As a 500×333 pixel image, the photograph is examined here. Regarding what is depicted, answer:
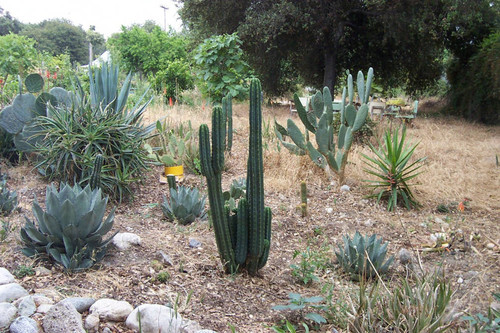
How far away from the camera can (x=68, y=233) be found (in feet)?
8.65

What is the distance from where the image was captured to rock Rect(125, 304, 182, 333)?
6.81 feet

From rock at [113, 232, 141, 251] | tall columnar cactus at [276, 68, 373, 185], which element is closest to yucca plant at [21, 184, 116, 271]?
rock at [113, 232, 141, 251]

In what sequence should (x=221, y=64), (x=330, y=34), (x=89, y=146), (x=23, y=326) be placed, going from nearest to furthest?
1. (x=23, y=326)
2. (x=89, y=146)
3. (x=221, y=64)
4. (x=330, y=34)

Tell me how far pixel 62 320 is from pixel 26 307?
0.24 m

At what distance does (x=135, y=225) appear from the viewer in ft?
12.3

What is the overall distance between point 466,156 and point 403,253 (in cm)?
434

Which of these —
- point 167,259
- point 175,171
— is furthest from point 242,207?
point 175,171

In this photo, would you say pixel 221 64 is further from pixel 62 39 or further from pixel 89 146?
pixel 62 39

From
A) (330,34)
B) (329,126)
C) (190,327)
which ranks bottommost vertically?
(190,327)

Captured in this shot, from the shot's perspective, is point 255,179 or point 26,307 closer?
point 26,307

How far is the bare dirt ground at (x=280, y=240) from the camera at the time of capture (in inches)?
96.0

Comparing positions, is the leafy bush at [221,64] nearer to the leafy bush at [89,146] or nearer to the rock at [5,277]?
the leafy bush at [89,146]

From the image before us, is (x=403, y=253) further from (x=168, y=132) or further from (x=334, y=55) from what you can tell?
(x=334, y=55)

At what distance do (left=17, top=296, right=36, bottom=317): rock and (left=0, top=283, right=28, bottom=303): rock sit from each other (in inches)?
5.5
